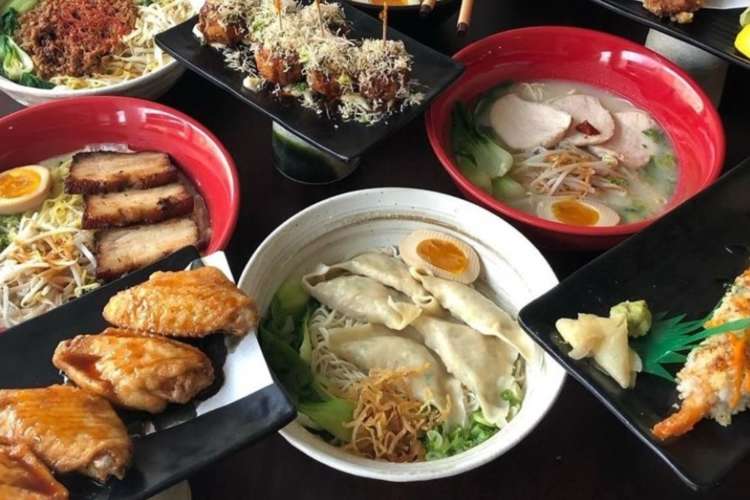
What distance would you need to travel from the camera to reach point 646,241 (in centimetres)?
169

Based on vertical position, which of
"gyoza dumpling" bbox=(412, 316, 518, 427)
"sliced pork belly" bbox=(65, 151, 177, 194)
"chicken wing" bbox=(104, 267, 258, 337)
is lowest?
"gyoza dumpling" bbox=(412, 316, 518, 427)

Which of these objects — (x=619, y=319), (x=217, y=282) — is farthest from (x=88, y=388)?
(x=619, y=319)

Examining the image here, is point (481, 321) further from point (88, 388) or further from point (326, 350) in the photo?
point (88, 388)

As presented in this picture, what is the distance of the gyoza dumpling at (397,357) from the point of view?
1571mm

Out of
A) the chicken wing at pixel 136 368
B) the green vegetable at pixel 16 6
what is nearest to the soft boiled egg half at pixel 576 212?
the chicken wing at pixel 136 368

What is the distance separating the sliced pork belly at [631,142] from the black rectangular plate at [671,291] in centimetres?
44

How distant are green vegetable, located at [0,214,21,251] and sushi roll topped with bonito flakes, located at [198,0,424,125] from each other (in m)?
0.75

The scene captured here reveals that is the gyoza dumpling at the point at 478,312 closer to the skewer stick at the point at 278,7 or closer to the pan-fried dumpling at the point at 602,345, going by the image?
the pan-fried dumpling at the point at 602,345

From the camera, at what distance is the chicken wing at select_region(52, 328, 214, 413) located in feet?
4.20

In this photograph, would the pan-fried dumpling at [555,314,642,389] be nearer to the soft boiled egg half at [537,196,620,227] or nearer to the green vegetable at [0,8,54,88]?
the soft boiled egg half at [537,196,620,227]

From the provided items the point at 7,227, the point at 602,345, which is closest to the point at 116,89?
the point at 7,227

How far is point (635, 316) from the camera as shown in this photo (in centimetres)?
154

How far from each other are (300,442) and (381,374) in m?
0.30

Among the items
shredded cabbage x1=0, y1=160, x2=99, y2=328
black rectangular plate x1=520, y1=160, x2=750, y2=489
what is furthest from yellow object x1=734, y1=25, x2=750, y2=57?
shredded cabbage x1=0, y1=160, x2=99, y2=328
